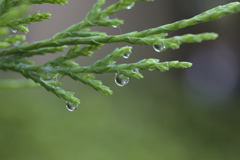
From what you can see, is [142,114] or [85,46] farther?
[142,114]

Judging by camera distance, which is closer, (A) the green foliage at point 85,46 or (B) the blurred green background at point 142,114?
(A) the green foliage at point 85,46

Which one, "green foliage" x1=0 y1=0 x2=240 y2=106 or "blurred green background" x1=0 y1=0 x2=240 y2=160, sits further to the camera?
"blurred green background" x1=0 y1=0 x2=240 y2=160

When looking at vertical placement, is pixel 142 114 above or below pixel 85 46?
below

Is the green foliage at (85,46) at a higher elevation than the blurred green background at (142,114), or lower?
higher

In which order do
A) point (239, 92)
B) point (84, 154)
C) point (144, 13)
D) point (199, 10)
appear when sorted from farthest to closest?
point (144, 13)
point (199, 10)
point (239, 92)
point (84, 154)

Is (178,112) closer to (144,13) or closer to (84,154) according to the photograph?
(84,154)

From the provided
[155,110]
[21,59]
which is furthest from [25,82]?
[155,110]

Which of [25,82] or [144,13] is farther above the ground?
[25,82]

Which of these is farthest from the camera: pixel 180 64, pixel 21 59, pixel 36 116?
pixel 36 116
